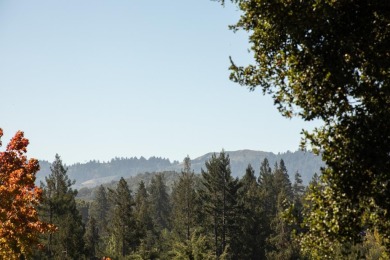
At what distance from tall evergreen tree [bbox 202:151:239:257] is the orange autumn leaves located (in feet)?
139

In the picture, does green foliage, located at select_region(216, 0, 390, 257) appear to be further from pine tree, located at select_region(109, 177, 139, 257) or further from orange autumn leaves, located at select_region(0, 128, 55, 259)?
pine tree, located at select_region(109, 177, 139, 257)

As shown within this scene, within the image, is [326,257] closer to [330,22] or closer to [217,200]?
[330,22]

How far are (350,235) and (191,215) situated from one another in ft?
185

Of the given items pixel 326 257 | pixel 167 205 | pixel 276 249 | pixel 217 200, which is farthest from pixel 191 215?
pixel 167 205

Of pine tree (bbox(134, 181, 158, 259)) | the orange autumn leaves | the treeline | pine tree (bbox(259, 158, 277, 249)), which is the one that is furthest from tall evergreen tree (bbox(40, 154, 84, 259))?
pine tree (bbox(259, 158, 277, 249))

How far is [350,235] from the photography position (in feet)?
29.1

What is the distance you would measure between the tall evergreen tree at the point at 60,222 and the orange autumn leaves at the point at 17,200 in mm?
25875

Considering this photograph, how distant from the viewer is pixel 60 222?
147 feet

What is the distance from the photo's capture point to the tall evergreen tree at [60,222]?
144 feet

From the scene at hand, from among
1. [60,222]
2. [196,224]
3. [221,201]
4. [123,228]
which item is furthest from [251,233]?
[60,222]

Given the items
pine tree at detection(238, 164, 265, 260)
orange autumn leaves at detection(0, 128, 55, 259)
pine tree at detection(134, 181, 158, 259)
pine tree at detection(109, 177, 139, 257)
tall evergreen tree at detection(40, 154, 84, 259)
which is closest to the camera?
orange autumn leaves at detection(0, 128, 55, 259)

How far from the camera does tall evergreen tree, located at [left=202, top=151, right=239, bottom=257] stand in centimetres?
5981

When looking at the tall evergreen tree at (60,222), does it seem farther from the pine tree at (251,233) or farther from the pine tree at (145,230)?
the pine tree at (251,233)

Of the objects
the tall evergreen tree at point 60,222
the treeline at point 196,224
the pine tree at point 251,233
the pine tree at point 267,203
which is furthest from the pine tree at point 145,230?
the pine tree at point 267,203
